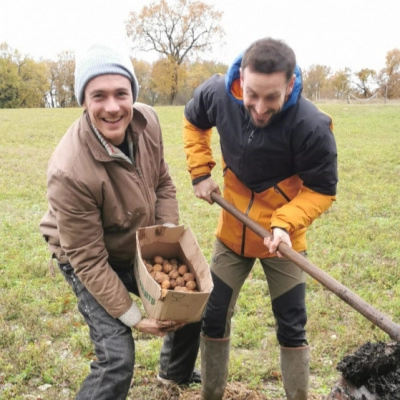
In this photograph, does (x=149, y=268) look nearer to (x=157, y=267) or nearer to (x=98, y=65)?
(x=157, y=267)

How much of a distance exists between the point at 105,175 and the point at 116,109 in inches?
13.0

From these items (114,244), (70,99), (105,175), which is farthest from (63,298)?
(70,99)

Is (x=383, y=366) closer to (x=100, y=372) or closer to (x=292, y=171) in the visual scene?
(x=292, y=171)

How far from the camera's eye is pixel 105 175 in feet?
8.52

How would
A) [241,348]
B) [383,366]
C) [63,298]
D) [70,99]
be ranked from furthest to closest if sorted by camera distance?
[70,99]
[63,298]
[241,348]
[383,366]

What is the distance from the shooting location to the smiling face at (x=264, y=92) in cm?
249

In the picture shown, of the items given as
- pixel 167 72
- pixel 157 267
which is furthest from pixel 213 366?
pixel 167 72

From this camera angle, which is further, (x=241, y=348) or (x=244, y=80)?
(x=241, y=348)

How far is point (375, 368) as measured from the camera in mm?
2412

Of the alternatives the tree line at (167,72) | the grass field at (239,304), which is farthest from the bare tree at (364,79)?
the grass field at (239,304)

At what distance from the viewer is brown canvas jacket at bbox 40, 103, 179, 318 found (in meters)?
2.54

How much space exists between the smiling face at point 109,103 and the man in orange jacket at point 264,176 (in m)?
0.60

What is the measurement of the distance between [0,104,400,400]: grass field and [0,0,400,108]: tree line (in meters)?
32.7

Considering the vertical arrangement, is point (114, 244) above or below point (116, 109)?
below
